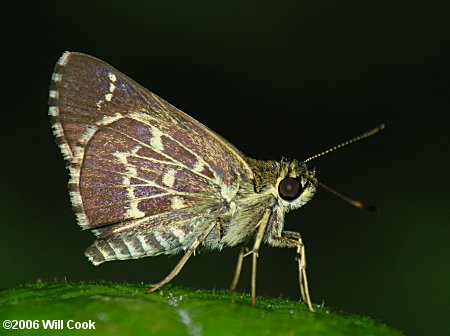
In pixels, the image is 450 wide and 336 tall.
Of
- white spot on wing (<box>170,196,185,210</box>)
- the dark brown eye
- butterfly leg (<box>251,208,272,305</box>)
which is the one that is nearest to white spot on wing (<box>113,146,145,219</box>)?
white spot on wing (<box>170,196,185,210</box>)

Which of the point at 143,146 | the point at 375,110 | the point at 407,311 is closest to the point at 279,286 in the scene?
the point at 407,311

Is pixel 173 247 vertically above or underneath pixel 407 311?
above

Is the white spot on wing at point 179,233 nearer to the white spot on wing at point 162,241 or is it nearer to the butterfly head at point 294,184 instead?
the white spot on wing at point 162,241

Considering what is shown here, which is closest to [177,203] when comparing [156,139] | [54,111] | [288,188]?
[156,139]

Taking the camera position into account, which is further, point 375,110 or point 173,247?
point 375,110

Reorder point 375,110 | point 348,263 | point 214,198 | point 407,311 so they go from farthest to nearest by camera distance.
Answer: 1. point 375,110
2. point 348,263
3. point 407,311
4. point 214,198

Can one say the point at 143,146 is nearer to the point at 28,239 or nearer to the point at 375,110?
the point at 28,239

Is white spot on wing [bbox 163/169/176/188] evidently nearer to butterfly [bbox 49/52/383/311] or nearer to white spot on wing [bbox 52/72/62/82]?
butterfly [bbox 49/52/383/311]
